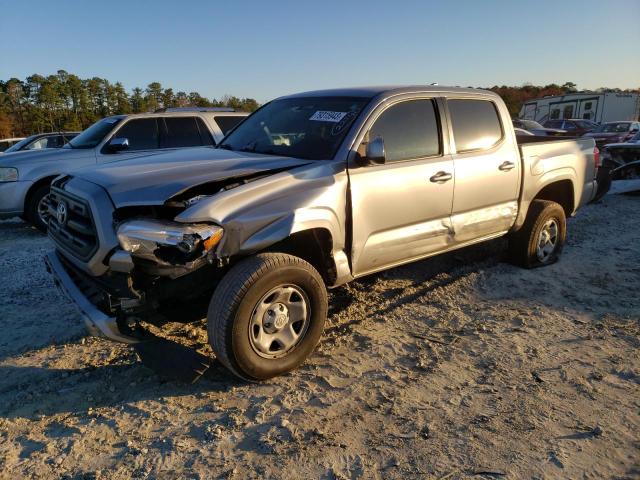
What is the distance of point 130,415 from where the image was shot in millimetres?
2887

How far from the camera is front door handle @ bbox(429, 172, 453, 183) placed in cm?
408

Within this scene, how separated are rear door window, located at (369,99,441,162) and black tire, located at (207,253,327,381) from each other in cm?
132

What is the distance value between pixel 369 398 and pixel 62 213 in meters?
2.51

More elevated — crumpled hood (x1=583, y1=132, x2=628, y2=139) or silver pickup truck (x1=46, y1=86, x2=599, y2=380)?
silver pickup truck (x1=46, y1=86, x2=599, y2=380)

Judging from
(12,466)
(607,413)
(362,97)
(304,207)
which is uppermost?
(362,97)

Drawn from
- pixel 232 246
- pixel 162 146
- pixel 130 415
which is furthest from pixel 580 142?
pixel 162 146

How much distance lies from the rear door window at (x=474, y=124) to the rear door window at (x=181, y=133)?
4.82 m

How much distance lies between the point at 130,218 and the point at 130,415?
1.19 meters

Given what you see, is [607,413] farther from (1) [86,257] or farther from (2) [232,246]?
(1) [86,257]

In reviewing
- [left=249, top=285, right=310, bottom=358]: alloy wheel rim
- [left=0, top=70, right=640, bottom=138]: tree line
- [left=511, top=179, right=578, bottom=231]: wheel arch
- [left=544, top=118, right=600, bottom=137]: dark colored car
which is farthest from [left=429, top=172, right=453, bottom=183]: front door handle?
[left=0, top=70, right=640, bottom=138]: tree line

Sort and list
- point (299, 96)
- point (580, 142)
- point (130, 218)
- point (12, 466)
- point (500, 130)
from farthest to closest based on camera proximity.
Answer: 1. point (580, 142)
2. point (500, 130)
3. point (299, 96)
4. point (130, 218)
5. point (12, 466)

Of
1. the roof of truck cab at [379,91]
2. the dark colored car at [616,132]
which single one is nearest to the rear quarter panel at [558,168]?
the roof of truck cab at [379,91]

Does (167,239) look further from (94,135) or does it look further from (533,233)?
(94,135)

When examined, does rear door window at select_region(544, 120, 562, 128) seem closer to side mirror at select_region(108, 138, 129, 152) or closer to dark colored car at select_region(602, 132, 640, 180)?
dark colored car at select_region(602, 132, 640, 180)
